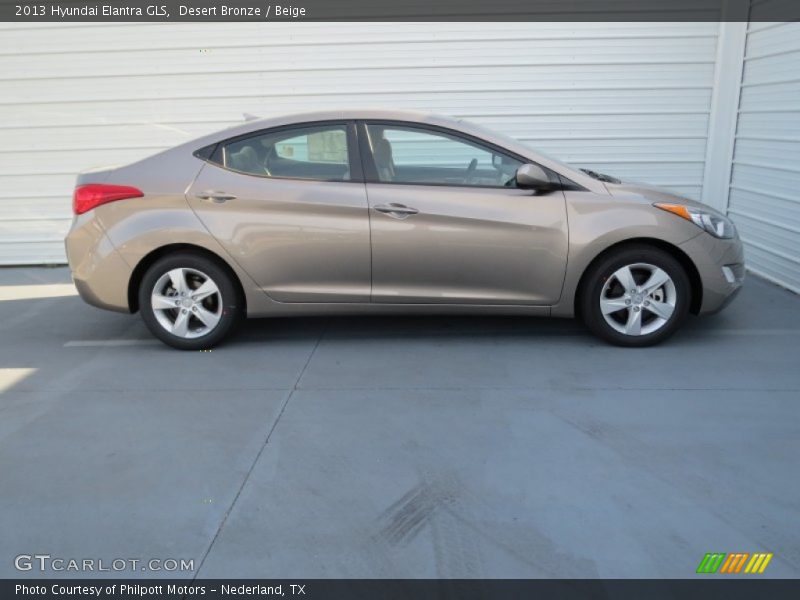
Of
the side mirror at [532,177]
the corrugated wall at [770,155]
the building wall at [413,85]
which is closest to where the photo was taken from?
the side mirror at [532,177]

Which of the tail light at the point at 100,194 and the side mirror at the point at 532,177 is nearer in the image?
the side mirror at the point at 532,177

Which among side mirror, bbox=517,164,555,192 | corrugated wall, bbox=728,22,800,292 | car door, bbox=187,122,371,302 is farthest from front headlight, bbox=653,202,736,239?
car door, bbox=187,122,371,302

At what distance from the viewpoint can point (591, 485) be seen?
125 inches

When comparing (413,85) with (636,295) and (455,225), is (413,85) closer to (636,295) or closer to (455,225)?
(455,225)

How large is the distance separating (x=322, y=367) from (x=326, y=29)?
13.6 feet

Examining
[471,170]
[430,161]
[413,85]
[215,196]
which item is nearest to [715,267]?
[471,170]

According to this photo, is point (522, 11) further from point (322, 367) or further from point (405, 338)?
point (322, 367)

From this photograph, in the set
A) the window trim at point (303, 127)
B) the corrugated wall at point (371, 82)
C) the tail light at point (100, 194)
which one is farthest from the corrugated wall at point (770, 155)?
the tail light at point (100, 194)

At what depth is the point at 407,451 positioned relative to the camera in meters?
3.52

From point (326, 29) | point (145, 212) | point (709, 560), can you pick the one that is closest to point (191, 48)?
point (326, 29)

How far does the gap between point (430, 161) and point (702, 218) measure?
1.83 metres

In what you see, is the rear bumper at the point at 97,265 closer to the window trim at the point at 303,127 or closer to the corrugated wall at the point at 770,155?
the window trim at the point at 303,127

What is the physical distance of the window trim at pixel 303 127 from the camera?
4840 mm

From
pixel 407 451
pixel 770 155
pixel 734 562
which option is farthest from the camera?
pixel 770 155
